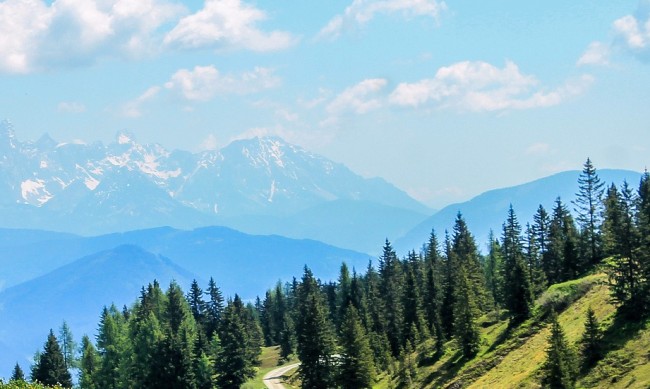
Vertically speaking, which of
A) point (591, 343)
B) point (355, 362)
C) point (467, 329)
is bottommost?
point (591, 343)

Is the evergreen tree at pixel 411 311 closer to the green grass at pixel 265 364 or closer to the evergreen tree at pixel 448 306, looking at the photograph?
the evergreen tree at pixel 448 306

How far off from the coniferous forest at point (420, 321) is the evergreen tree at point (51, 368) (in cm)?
21

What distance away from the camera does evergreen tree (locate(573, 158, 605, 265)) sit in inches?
3681

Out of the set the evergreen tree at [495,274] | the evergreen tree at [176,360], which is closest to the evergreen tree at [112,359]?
the evergreen tree at [176,360]

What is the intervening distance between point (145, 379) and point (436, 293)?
143ft

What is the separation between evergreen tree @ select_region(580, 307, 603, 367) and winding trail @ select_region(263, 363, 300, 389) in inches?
2156

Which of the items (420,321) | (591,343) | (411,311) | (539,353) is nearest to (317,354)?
(420,321)

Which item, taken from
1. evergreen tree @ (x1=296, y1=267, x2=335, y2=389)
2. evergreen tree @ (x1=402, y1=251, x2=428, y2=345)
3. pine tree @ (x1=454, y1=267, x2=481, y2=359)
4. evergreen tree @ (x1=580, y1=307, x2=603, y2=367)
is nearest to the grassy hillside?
evergreen tree @ (x1=580, y1=307, x2=603, y2=367)

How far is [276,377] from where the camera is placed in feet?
375

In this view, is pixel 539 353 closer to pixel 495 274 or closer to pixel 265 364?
pixel 495 274

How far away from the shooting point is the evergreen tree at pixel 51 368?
110 meters

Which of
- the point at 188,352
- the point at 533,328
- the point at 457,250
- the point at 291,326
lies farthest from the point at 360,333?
the point at 291,326

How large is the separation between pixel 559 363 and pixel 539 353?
1296cm

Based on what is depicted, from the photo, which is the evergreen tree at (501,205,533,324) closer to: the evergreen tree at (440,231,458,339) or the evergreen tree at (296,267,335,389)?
the evergreen tree at (440,231,458,339)
